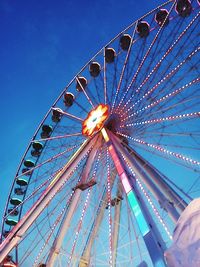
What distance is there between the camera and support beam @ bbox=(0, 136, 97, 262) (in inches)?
395

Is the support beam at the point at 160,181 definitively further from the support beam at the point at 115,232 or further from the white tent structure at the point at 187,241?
the white tent structure at the point at 187,241

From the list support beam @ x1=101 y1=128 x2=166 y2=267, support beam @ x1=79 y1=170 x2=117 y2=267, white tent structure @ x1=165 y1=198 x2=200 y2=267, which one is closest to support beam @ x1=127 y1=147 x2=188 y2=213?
support beam @ x1=101 y1=128 x2=166 y2=267

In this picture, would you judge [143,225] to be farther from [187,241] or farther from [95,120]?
[95,120]

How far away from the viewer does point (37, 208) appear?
1030cm

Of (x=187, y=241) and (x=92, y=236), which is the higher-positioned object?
(x=187, y=241)

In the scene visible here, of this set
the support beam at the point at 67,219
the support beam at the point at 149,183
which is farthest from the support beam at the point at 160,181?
the support beam at the point at 67,219

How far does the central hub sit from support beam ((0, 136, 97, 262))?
79 cm

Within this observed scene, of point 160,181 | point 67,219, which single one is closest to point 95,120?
point 67,219

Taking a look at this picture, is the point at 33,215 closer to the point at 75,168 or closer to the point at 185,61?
the point at 75,168

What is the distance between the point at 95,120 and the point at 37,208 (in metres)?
3.40

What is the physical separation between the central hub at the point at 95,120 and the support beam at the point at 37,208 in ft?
2.59

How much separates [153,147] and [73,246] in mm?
3556

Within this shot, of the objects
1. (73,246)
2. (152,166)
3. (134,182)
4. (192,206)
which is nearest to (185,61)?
(152,166)

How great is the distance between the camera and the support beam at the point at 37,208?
1002 centimetres
